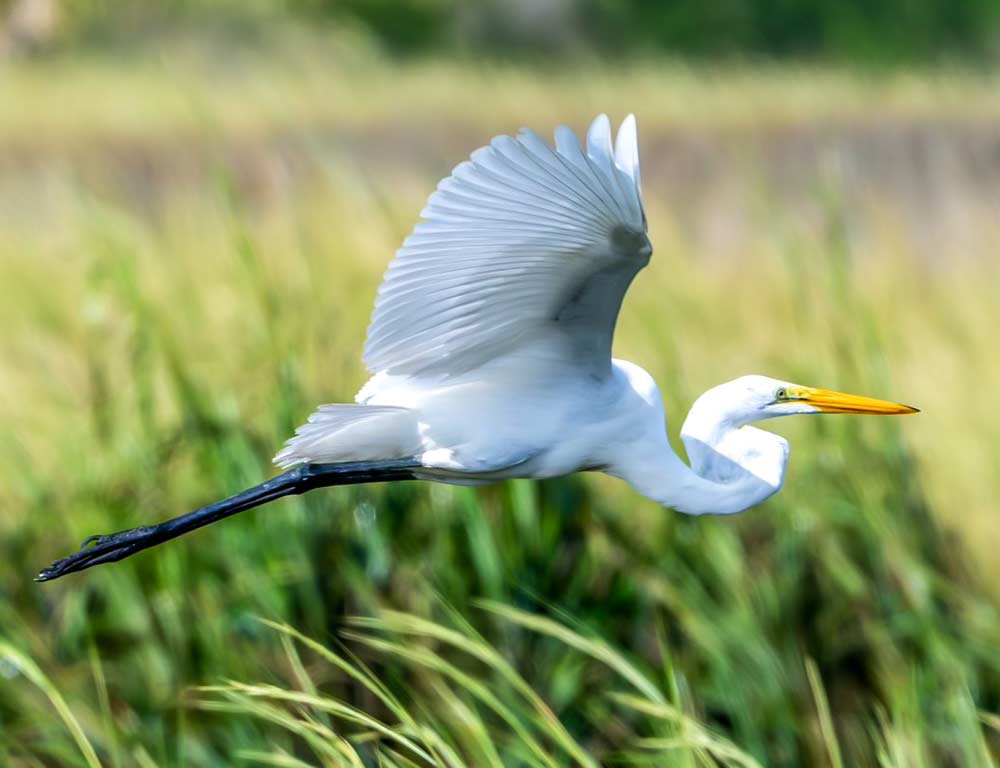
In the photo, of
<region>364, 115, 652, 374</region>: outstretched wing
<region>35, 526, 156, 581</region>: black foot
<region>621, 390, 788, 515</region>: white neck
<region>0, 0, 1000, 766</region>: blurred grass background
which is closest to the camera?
<region>364, 115, 652, 374</region>: outstretched wing

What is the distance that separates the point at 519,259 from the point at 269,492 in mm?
442

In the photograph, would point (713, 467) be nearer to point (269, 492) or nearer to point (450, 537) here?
point (269, 492)

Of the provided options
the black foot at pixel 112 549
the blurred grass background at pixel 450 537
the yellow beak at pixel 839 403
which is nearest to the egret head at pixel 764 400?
the yellow beak at pixel 839 403

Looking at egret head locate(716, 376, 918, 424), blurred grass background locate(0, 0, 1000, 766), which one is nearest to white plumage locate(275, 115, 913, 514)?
egret head locate(716, 376, 918, 424)

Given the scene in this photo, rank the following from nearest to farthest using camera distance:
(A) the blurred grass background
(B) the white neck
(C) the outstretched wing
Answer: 1. (C) the outstretched wing
2. (B) the white neck
3. (A) the blurred grass background

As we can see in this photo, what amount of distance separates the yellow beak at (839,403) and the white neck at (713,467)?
0.05 meters

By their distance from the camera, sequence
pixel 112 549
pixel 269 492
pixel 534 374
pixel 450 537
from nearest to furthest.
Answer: pixel 534 374 → pixel 269 492 → pixel 112 549 → pixel 450 537

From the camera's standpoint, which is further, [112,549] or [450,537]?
[450,537]

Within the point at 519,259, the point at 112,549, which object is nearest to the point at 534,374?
the point at 519,259

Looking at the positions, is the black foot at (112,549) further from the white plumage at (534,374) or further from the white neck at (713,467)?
the white neck at (713,467)

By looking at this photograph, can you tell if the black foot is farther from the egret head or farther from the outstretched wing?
the egret head

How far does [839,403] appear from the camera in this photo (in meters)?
1.60

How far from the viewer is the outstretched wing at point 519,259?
4.22 feet

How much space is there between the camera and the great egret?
4.41 feet
